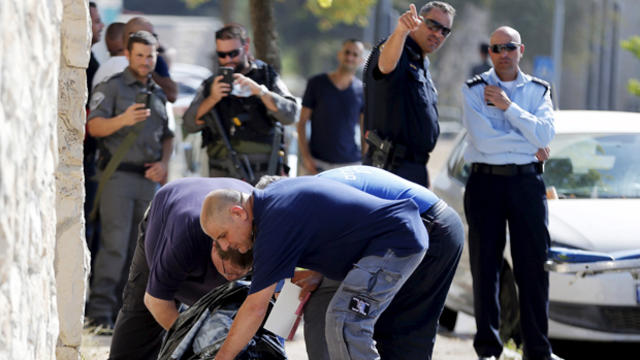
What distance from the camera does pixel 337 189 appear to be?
4.28 m

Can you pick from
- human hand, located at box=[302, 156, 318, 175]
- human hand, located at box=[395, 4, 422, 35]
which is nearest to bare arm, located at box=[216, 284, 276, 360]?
human hand, located at box=[395, 4, 422, 35]

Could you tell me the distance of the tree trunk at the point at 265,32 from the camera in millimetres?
8703

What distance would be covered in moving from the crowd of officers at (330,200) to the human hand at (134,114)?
0.05 ft

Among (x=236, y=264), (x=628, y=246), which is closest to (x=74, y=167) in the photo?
(x=236, y=264)

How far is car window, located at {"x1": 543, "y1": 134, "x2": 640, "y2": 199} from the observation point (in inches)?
277

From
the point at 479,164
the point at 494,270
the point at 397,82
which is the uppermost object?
the point at 397,82

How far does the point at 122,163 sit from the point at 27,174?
3700 mm

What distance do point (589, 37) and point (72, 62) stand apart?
4032 centimetres

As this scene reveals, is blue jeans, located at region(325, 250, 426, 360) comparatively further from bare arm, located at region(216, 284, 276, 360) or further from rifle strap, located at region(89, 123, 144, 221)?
rifle strap, located at region(89, 123, 144, 221)

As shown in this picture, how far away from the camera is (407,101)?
20.3 feet

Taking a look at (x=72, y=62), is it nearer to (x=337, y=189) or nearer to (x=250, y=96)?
(x=337, y=189)

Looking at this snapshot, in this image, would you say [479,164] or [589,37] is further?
[589,37]

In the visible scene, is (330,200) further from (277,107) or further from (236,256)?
(277,107)

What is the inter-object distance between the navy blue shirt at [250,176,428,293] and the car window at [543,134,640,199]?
2.97 metres
